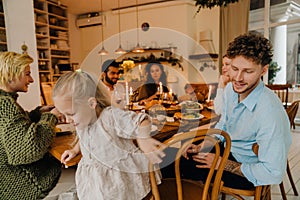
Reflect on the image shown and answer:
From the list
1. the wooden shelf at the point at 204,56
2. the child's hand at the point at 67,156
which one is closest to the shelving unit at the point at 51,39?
the wooden shelf at the point at 204,56

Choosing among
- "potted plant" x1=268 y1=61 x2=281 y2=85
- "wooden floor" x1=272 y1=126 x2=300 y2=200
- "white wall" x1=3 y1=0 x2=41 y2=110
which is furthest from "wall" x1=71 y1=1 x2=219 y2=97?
"white wall" x1=3 y1=0 x2=41 y2=110

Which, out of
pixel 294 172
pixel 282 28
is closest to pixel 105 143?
pixel 294 172

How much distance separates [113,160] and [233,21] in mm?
5443

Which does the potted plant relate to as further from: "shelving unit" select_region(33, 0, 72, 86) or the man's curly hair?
"shelving unit" select_region(33, 0, 72, 86)

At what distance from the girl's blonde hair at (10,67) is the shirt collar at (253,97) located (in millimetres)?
1275

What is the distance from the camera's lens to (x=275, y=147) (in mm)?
1137

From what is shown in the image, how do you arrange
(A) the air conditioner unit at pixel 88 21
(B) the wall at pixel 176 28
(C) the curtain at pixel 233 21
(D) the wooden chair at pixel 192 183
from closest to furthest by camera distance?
(D) the wooden chair at pixel 192 183
(C) the curtain at pixel 233 21
(B) the wall at pixel 176 28
(A) the air conditioner unit at pixel 88 21

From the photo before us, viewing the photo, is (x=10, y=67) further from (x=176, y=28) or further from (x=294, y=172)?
(x=176, y=28)

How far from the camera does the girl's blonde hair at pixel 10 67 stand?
132 cm

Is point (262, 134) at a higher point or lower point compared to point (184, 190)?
higher

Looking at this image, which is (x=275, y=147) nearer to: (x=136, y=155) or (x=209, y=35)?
(x=136, y=155)

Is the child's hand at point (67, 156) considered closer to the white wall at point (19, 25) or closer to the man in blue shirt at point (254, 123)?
the man in blue shirt at point (254, 123)

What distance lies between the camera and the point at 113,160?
43.5 inches

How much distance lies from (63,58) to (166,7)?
129 inches
